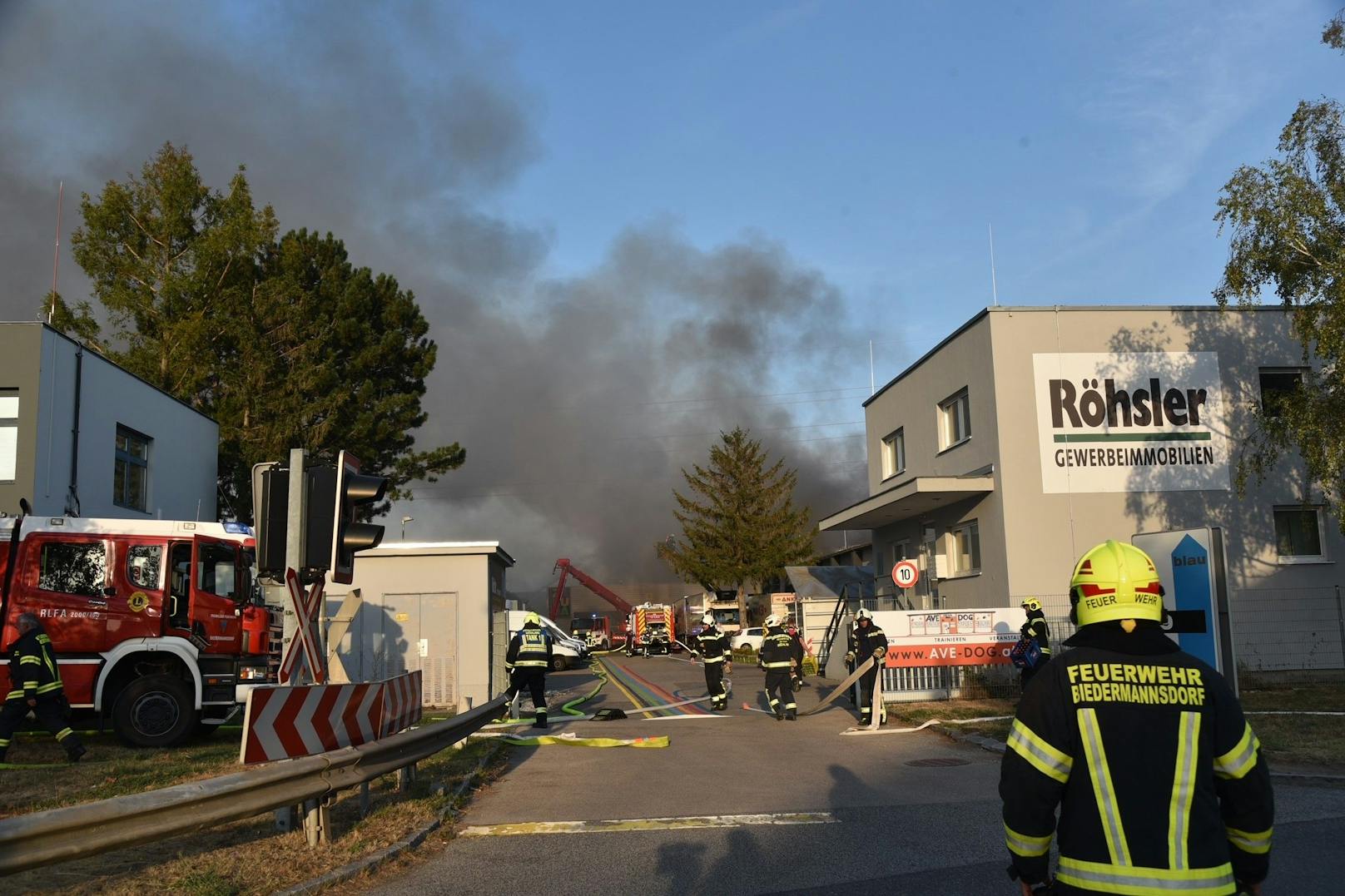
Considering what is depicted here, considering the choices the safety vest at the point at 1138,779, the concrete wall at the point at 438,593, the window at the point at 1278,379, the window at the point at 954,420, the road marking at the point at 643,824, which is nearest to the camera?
the safety vest at the point at 1138,779

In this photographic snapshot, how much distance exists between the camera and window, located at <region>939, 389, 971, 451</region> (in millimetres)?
25859

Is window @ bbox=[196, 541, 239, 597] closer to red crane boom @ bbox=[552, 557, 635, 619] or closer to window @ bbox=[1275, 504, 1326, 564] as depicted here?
window @ bbox=[1275, 504, 1326, 564]

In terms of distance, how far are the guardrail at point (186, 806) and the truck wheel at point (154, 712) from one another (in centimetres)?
690

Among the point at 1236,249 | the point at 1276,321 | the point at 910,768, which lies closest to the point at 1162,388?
the point at 1276,321

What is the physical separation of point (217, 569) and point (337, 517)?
27.8ft

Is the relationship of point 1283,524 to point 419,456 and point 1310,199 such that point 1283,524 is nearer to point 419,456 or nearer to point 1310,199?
point 1310,199

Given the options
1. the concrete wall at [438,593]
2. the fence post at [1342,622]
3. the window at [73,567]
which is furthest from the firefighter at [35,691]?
the fence post at [1342,622]

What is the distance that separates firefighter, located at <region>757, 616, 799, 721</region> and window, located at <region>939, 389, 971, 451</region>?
32.2 feet

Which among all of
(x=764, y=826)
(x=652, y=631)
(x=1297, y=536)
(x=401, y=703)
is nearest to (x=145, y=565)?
(x=401, y=703)

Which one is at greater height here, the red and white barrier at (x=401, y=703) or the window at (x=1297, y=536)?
the window at (x=1297, y=536)

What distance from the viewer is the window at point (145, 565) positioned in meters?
14.7

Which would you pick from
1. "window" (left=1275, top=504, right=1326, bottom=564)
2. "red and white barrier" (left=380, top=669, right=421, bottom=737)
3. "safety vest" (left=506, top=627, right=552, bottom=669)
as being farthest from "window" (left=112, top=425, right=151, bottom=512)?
"window" (left=1275, top=504, right=1326, bottom=564)

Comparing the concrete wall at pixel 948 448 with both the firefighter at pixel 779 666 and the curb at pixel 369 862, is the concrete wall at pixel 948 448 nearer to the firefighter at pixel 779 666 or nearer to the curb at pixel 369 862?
the firefighter at pixel 779 666

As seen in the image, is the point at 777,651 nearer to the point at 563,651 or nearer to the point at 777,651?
the point at 777,651
